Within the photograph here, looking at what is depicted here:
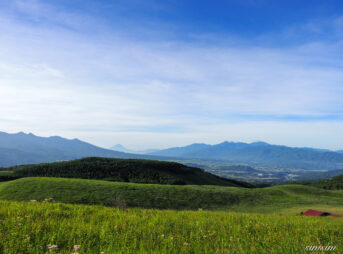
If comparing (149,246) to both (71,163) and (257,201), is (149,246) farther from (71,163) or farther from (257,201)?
(71,163)

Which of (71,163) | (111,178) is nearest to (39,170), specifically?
(71,163)

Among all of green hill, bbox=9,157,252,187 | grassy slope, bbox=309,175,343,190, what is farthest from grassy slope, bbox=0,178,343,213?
grassy slope, bbox=309,175,343,190

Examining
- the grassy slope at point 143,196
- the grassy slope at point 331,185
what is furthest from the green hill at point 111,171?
the grassy slope at point 331,185

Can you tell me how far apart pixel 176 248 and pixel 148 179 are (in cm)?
9867

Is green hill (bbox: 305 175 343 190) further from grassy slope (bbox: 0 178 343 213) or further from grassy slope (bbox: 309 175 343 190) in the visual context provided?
grassy slope (bbox: 0 178 343 213)

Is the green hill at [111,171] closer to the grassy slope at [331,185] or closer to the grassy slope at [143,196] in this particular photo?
the grassy slope at [143,196]

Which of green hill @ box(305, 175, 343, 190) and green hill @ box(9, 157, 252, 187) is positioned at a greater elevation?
green hill @ box(9, 157, 252, 187)

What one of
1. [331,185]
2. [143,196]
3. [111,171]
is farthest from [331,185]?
[143,196]

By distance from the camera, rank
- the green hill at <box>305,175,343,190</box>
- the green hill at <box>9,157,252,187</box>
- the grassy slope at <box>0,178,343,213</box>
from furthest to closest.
Result: 1. the green hill at <box>305,175,343,190</box>
2. the green hill at <box>9,157,252,187</box>
3. the grassy slope at <box>0,178,343,213</box>

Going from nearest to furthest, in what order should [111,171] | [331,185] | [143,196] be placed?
1. [143,196]
2. [111,171]
3. [331,185]

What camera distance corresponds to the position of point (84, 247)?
439 centimetres

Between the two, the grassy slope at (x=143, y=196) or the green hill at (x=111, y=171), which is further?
the green hill at (x=111, y=171)

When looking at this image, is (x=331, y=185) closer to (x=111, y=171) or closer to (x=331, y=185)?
(x=331, y=185)

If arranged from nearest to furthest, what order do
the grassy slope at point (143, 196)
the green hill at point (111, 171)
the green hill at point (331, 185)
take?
the grassy slope at point (143, 196) < the green hill at point (111, 171) < the green hill at point (331, 185)
